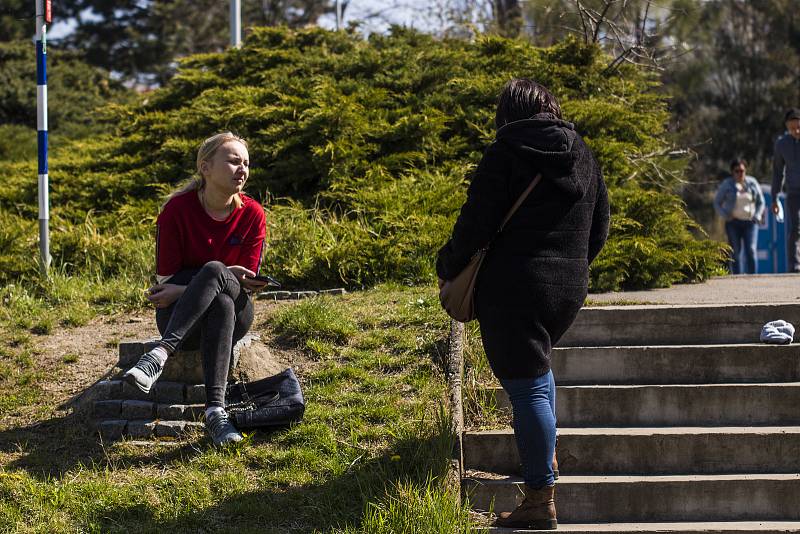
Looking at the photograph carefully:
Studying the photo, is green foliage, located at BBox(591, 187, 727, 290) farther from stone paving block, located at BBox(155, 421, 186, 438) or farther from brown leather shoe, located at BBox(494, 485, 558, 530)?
stone paving block, located at BBox(155, 421, 186, 438)

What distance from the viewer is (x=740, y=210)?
1145 centimetres

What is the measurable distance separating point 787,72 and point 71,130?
Answer: 20.4 meters

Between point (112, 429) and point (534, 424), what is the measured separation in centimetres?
235

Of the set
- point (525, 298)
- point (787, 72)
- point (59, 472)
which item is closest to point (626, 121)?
point (525, 298)

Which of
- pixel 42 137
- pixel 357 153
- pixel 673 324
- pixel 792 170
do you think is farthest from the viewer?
pixel 792 170

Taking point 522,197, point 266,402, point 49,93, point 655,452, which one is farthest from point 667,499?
point 49,93

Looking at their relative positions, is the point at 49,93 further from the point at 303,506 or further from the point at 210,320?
the point at 303,506

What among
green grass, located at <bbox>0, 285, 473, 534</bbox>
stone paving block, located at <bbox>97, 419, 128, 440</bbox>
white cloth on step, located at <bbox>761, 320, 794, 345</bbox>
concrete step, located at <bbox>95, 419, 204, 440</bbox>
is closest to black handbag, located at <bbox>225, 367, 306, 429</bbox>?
green grass, located at <bbox>0, 285, 473, 534</bbox>

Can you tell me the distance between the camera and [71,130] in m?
16.6

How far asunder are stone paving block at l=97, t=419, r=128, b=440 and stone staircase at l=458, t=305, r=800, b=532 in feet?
5.93

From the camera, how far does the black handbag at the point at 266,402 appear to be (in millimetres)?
5113

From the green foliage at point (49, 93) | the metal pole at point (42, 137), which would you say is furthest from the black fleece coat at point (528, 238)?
the green foliage at point (49, 93)

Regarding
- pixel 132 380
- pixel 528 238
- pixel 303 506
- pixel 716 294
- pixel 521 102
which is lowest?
pixel 303 506

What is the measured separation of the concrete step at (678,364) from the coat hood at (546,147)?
1809 mm
